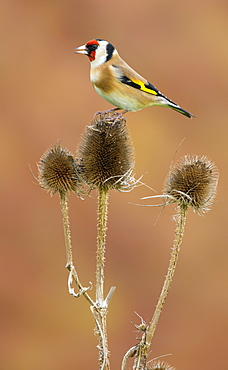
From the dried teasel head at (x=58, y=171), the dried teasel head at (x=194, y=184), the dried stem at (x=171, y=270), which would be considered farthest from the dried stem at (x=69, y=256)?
the dried teasel head at (x=194, y=184)

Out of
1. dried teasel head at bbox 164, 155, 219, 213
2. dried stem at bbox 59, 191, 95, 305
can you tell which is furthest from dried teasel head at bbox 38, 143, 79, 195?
dried teasel head at bbox 164, 155, 219, 213

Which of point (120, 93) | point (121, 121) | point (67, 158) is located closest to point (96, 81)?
point (120, 93)

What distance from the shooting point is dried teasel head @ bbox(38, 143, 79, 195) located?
1.25 meters

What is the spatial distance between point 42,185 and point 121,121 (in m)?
0.29

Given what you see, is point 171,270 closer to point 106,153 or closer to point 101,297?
point 101,297

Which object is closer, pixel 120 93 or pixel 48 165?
pixel 48 165

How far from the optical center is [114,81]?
5.01 feet

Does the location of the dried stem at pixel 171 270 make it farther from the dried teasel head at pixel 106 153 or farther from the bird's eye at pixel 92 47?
the bird's eye at pixel 92 47

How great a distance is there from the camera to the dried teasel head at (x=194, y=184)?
4.12 feet

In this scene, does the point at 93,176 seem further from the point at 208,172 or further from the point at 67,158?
the point at 208,172

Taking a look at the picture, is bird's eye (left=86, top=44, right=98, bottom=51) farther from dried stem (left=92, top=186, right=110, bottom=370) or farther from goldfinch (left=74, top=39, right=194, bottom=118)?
dried stem (left=92, top=186, right=110, bottom=370)

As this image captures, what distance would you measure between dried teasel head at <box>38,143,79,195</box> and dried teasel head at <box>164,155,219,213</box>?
0.26m

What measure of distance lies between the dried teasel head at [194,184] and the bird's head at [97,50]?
472 mm

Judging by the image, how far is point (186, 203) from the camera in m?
1.22
